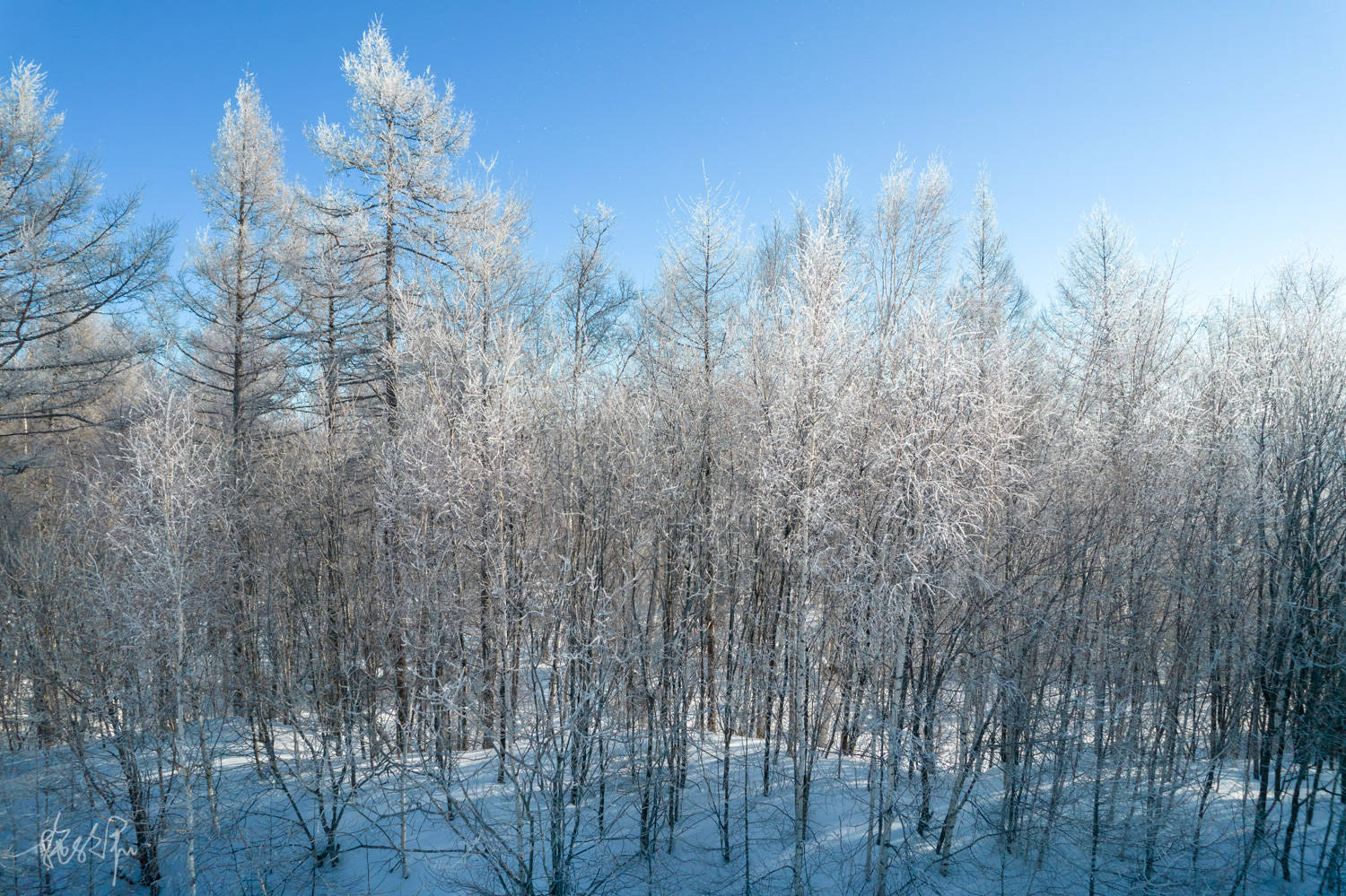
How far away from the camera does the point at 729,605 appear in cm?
1305

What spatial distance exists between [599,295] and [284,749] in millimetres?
11222

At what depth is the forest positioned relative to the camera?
30.2ft

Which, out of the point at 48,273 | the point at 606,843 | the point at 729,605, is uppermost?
the point at 48,273

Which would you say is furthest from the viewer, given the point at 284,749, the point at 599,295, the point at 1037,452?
the point at 599,295

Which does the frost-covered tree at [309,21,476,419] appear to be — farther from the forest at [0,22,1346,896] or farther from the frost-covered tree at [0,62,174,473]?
the frost-covered tree at [0,62,174,473]

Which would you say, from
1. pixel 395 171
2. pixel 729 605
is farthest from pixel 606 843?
pixel 395 171

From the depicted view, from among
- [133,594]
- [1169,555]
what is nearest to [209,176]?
[133,594]

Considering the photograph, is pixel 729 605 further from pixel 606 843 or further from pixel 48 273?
pixel 48 273

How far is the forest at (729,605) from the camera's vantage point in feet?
30.2

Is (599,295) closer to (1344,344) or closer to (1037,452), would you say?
(1037,452)

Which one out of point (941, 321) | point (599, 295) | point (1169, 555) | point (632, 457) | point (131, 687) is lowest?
point (131, 687)

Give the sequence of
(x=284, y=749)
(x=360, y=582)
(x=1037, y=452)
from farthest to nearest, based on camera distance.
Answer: (x=360, y=582) → (x=284, y=749) → (x=1037, y=452)

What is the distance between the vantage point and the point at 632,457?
35.3 ft

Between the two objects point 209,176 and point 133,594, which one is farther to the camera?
point 209,176
